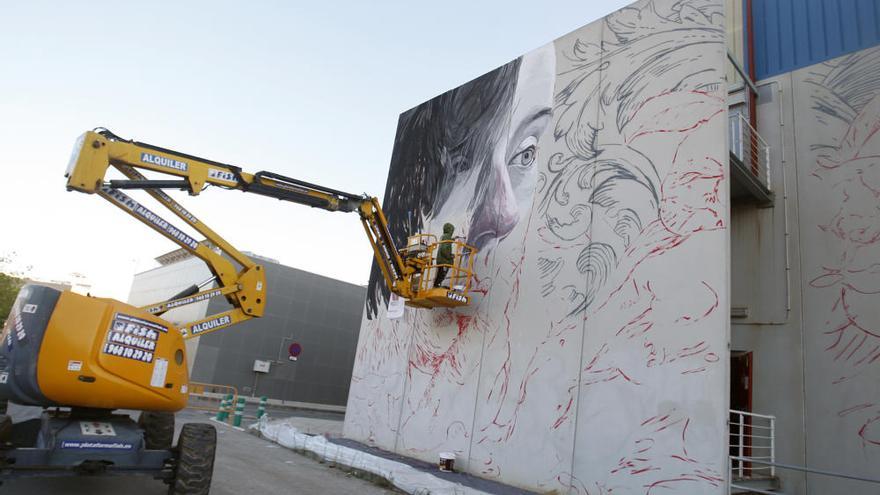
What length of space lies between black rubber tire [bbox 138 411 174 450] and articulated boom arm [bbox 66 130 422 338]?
147 cm

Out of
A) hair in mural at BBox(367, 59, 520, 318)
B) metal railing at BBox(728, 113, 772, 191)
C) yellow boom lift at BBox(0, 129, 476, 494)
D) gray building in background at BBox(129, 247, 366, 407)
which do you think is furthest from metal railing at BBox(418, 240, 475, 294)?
gray building in background at BBox(129, 247, 366, 407)

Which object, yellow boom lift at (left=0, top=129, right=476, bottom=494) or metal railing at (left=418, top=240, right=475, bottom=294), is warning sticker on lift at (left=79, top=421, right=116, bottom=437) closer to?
yellow boom lift at (left=0, top=129, right=476, bottom=494)

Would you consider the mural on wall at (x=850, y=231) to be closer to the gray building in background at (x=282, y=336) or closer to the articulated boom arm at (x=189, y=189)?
the articulated boom arm at (x=189, y=189)

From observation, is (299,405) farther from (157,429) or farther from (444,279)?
(157,429)

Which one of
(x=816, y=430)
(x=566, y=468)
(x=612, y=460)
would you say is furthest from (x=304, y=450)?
(x=816, y=430)

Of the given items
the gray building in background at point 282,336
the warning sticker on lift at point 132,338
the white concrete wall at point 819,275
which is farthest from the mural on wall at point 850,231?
the gray building in background at point 282,336

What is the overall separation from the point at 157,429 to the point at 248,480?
1.60 m

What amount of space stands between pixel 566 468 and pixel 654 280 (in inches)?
142

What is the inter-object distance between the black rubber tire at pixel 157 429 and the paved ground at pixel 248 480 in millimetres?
545

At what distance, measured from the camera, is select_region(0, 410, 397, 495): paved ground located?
24.5 ft

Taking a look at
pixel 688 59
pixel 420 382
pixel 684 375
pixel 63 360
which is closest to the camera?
pixel 63 360

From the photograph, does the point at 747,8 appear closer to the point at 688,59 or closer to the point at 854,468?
the point at 688,59

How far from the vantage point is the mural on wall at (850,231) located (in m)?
9.32

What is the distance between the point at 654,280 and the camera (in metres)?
9.59
